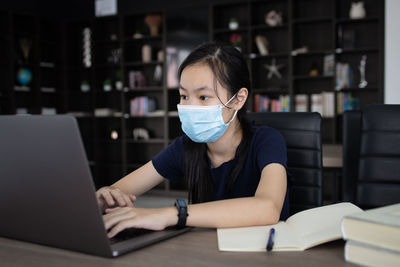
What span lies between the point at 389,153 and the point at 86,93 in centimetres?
534

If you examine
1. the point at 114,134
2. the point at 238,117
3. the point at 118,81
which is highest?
the point at 118,81

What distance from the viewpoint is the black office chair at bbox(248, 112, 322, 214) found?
166 cm

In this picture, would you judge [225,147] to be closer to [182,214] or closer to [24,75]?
[182,214]

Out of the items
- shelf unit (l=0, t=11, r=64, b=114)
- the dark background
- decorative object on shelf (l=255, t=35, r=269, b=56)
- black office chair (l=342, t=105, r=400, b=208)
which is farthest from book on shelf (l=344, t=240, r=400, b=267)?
shelf unit (l=0, t=11, r=64, b=114)

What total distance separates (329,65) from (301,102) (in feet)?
1.69

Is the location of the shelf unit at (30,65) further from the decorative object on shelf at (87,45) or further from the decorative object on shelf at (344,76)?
the decorative object on shelf at (344,76)

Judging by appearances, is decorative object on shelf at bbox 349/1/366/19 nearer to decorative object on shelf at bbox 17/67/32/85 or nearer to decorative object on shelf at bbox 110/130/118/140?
decorative object on shelf at bbox 110/130/118/140

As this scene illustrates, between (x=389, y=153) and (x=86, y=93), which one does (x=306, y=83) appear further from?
(x=389, y=153)

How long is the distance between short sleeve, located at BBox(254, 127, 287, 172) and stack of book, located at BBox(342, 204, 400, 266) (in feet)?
1.81

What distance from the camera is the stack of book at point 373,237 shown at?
0.63 m

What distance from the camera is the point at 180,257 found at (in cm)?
77

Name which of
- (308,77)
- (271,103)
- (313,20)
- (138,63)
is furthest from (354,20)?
(138,63)

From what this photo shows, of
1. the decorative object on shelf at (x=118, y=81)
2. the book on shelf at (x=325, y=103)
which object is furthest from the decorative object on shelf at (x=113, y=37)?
the book on shelf at (x=325, y=103)

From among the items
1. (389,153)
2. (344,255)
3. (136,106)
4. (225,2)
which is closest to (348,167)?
(389,153)
